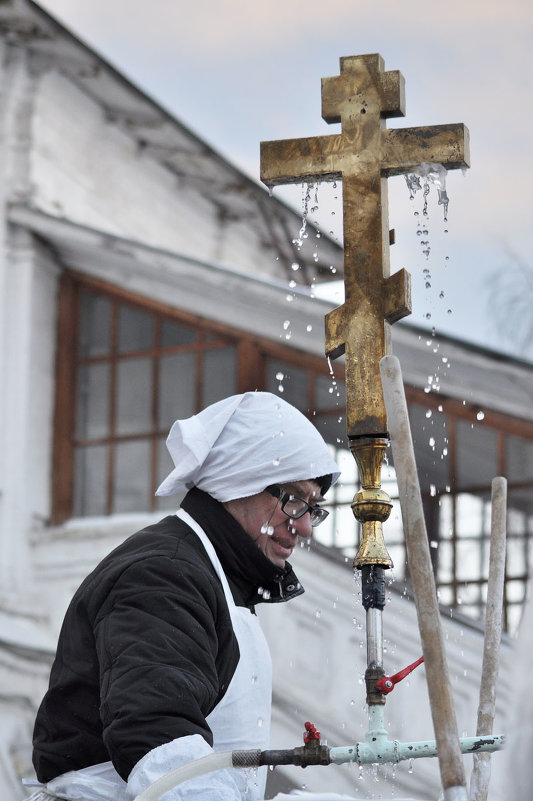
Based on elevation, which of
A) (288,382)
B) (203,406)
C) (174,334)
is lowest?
(203,406)

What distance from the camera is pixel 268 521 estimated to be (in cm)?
320

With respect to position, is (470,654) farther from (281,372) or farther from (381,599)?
(381,599)

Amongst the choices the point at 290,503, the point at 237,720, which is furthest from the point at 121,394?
the point at 237,720

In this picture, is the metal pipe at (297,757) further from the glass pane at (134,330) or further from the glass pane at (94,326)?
the glass pane at (94,326)

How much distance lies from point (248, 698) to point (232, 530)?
0.35 meters

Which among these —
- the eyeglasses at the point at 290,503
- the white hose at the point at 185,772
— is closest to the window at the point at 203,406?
the eyeglasses at the point at 290,503

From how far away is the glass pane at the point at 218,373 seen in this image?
905 centimetres

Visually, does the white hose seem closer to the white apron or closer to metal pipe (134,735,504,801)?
metal pipe (134,735,504,801)

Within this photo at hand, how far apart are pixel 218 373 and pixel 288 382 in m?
0.53

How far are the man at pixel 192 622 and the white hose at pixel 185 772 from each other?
0.03 meters

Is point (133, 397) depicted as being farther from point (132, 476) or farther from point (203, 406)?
point (203, 406)

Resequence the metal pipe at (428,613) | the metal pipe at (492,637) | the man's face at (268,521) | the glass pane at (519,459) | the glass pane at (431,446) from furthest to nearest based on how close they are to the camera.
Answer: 1. the glass pane at (431,446)
2. the glass pane at (519,459)
3. the man's face at (268,521)
4. the metal pipe at (492,637)
5. the metal pipe at (428,613)

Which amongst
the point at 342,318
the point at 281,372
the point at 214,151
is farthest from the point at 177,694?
the point at 214,151

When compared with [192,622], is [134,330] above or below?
above
